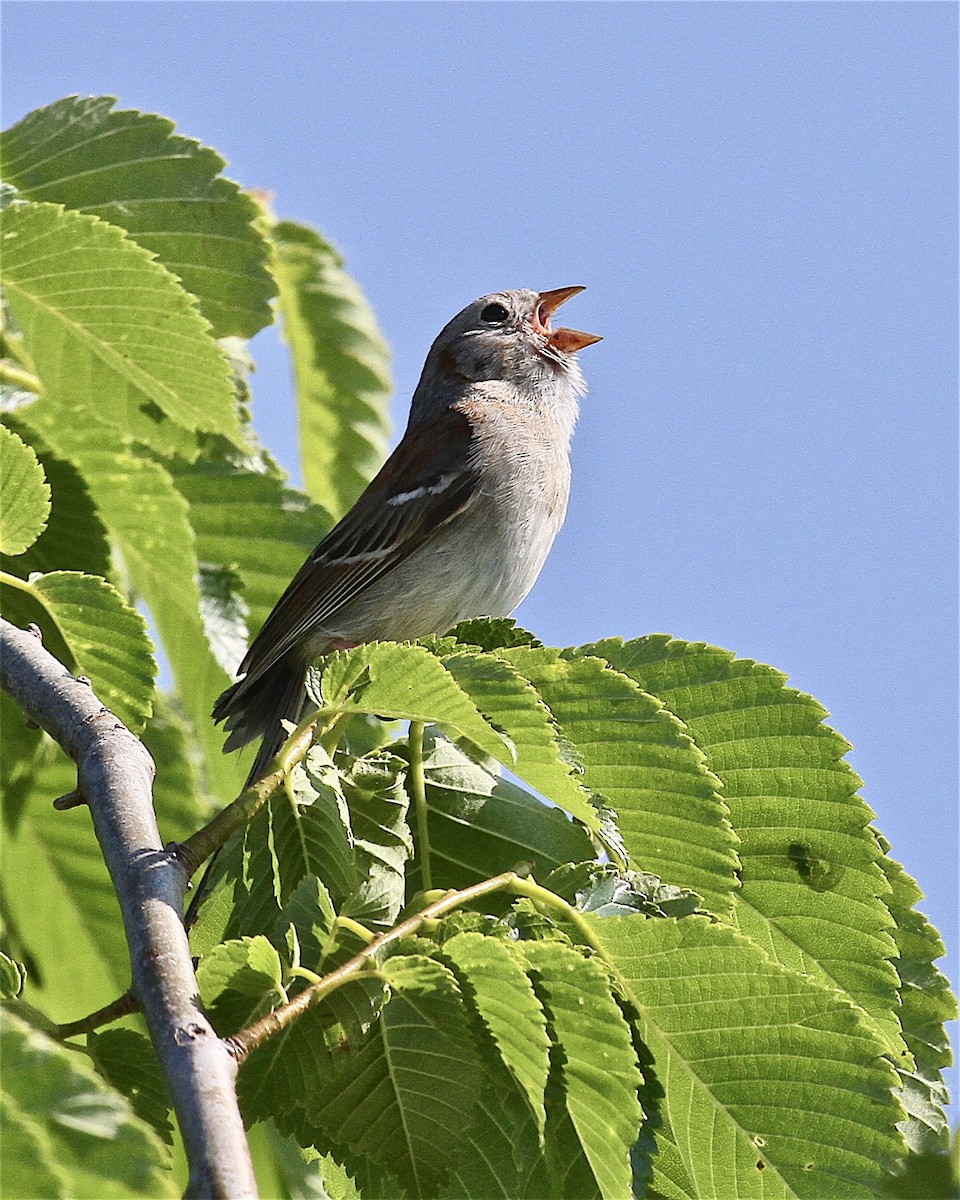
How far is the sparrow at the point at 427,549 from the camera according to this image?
4.46m

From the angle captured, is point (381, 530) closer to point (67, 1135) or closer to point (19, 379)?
point (19, 379)

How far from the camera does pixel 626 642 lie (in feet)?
8.69

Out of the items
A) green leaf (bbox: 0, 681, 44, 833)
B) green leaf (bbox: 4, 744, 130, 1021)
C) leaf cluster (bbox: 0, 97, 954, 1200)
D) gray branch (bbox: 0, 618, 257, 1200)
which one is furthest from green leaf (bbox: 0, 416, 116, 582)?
gray branch (bbox: 0, 618, 257, 1200)

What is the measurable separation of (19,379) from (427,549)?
5.44 ft

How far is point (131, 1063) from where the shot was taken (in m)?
2.27

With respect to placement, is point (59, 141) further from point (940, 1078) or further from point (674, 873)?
point (940, 1078)

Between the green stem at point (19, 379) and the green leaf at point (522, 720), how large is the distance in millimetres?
1790

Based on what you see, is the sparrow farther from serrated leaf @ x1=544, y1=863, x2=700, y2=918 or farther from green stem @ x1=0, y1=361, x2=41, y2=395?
serrated leaf @ x1=544, y1=863, x2=700, y2=918

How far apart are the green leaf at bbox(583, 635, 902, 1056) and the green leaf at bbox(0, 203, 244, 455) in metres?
1.41

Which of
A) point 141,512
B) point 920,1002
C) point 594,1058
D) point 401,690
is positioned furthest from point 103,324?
point 920,1002

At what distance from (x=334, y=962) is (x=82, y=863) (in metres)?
1.62

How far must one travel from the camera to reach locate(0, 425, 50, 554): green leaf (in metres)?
2.85

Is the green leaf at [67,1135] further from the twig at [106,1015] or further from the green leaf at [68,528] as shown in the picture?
the green leaf at [68,528]

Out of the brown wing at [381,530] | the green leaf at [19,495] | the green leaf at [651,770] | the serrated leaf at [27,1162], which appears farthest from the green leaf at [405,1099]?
the brown wing at [381,530]
